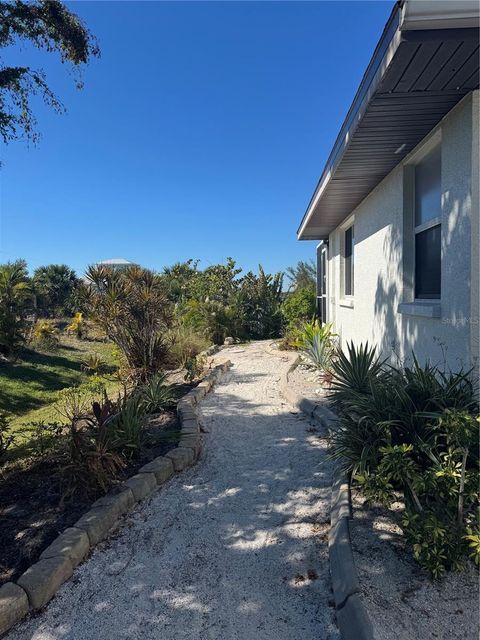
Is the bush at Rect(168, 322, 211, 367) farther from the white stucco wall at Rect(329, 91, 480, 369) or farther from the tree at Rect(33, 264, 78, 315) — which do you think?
the tree at Rect(33, 264, 78, 315)

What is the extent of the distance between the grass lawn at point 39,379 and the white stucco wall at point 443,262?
536cm

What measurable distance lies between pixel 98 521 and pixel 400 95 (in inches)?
160

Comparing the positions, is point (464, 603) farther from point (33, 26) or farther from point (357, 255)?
point (33, 26)

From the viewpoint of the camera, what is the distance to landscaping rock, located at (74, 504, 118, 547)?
2899mm

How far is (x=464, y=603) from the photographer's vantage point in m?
2.05

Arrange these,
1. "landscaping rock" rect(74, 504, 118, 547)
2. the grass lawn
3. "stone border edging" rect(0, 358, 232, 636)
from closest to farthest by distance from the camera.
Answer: "stone border edging" rect(0, 358, 232, 636)
"landscaping rock" rect(74, 504, 118, 547)
the grass lawn

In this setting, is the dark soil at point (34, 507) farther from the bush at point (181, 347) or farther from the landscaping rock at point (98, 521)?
the bush at point (181, 347)

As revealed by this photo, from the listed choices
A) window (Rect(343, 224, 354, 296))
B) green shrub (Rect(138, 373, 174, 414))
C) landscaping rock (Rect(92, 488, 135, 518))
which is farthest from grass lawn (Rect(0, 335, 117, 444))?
window (Rect(343, 224, 354, 296))

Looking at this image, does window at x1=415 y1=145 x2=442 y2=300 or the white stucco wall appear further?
window at x1=415 y1=145 x2=442 y2=300

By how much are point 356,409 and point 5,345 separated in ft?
37.4

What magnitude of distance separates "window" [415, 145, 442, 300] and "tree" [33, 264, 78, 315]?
72.3 feet

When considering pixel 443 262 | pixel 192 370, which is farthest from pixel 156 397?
pixel 443 262

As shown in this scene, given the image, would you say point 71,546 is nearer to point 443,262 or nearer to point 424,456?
point 424,456

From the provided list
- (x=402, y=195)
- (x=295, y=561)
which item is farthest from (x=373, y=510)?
(x=402, y=195)
